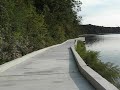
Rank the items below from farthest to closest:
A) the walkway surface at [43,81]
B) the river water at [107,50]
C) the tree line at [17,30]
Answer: the river water at [107,50]
the tree line at [17,30]
the walkway surface at [43,81]

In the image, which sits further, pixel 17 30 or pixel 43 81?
pixel 17 30

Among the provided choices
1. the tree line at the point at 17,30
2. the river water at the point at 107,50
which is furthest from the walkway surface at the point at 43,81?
the river water at the point at 107,50

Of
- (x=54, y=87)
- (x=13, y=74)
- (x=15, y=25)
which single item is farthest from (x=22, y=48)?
(x=54, y=87)

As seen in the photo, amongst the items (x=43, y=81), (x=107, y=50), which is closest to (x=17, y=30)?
(x=43, y=81)

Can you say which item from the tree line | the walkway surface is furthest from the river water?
the walkway surface

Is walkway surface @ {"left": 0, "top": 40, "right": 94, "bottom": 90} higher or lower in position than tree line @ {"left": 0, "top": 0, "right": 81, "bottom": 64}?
lower

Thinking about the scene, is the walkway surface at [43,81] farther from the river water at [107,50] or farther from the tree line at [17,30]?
the river water at [107,50]

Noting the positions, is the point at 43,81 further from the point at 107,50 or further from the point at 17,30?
the point at 107,50

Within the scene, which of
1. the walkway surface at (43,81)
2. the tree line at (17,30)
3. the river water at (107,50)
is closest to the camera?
the walkway surface at (43,81)

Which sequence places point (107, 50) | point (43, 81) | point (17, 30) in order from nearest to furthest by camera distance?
point (43, 81) → point (17, 30) → point (107, 50)

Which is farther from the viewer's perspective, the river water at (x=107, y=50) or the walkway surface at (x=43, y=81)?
the river water at (x=107, y=50)

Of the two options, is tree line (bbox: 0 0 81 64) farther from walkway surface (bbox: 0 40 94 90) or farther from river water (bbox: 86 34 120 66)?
river water (bbox: 86 34 120 66)

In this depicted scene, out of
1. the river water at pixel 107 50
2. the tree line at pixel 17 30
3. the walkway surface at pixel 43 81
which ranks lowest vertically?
the river water at pixel 107 50

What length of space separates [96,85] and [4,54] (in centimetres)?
Result: 930
